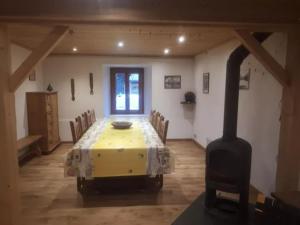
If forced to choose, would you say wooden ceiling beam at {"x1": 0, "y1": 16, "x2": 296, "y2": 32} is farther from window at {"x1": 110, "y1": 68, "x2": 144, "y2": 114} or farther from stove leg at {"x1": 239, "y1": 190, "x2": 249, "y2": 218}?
window at {"x1": 110, "y1": 68, "x2": 144, "y2": 114}

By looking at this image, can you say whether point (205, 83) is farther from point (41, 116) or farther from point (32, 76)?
point (32, 76)

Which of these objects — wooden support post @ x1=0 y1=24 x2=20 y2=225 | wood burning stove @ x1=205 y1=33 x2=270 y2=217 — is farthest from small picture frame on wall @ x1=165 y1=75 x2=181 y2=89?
wooden support post @ x1=0 y1=24 x2=20 y2=225

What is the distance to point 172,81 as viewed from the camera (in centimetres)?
605

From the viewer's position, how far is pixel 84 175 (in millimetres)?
2754

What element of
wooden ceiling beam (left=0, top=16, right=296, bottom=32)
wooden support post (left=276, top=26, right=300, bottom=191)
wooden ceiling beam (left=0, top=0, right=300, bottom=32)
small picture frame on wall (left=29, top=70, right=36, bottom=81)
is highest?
wooden ceiling beam (left=0, top=0, right=300, bottom=32)

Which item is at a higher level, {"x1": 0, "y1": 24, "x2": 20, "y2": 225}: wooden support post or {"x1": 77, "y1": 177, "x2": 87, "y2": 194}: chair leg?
{"x1": 0, "y1": 24, "x2": 20, "y2": 225}: wooden support post

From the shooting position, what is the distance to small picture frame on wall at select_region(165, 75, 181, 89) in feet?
19.7

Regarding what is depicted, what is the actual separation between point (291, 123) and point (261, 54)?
737 mm

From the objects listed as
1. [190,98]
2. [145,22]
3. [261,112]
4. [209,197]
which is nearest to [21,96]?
[145,22]

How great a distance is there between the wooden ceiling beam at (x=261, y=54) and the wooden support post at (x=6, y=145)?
7.10 ft

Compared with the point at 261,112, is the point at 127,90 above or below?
above

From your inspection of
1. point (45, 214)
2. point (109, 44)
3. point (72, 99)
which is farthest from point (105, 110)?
point (45, 214)

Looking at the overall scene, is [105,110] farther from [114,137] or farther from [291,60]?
[291,60]

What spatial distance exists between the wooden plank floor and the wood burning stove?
696 millimetres
